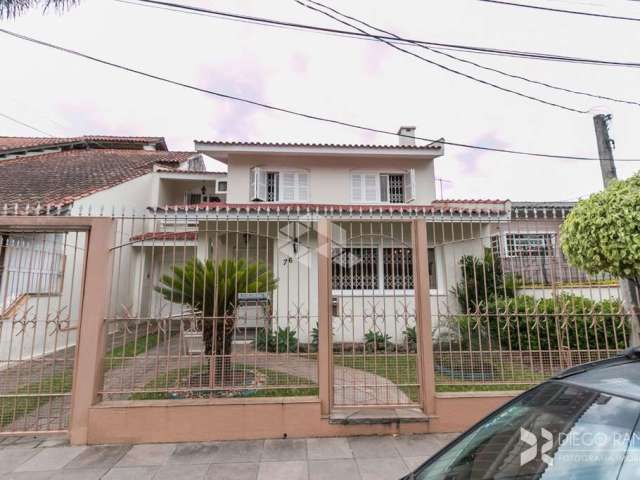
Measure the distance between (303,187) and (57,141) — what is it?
1357 cm

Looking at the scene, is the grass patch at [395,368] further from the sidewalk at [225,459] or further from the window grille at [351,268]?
the window grille at [351,268]

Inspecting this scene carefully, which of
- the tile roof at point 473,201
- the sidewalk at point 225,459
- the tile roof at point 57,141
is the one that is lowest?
the sidewalk at point 225,459

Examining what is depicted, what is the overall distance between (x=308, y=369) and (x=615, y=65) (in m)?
7.60

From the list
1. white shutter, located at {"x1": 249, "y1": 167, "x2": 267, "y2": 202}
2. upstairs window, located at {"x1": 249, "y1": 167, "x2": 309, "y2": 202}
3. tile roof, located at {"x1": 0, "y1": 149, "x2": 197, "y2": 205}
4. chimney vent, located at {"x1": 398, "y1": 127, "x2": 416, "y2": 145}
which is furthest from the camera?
chimney vent, located at {"x1": 398, "y1": 127, "x2": 416, "y2": 145}

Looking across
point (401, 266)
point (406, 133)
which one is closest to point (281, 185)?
point (406, 133)

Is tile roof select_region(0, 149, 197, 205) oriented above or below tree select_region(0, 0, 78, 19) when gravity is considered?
above

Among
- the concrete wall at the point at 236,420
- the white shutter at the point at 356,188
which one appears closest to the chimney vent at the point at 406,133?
the white shutter at the point at 356,188

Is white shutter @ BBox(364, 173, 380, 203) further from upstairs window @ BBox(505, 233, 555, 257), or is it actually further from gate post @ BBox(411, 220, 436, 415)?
gate post @ BBox(411, 220, 436, 415)

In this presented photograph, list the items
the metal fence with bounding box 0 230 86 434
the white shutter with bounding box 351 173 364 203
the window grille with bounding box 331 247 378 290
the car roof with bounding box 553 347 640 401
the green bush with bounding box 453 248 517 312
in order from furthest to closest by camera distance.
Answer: the white shutter with bounding box 351 173 364 203 → the window grille with bounding box 331 247 378 290 → the green bush with bounding box 453 248 517 312 → the metal fence with bounding box 0 230 86 434 → the car roof with bounding box 553 347 640 401

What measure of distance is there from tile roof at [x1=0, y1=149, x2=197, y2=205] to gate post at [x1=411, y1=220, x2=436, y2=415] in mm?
8293

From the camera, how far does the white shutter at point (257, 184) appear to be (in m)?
11.4

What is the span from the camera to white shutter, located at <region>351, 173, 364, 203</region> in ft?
39.0

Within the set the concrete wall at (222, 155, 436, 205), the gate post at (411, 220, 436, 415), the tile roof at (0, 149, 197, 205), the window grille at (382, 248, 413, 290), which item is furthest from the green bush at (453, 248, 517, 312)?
the tile roof at (0, 149, 197, 205)

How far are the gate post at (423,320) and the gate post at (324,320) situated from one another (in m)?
1.17
